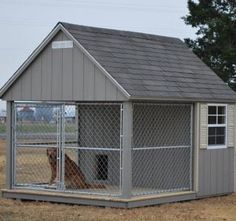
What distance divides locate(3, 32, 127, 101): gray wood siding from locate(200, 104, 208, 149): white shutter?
8.78ft

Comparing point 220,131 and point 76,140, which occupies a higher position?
point 220,131

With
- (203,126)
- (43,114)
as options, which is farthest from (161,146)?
(43,114)

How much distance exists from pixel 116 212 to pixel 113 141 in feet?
10.8

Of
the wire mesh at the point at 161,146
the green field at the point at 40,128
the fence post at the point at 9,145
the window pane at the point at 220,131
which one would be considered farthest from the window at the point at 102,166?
the window pane at the point at 220,131

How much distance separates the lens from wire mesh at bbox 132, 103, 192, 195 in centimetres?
1619

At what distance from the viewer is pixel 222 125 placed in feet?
54.4

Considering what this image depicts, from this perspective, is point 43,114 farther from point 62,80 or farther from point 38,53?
point 38,53

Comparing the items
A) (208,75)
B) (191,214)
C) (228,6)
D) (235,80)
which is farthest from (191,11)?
(191,214)

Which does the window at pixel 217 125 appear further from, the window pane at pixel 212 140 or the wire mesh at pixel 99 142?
the wire mesh at pixel 99 142

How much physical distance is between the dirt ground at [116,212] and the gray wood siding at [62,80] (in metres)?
2.23

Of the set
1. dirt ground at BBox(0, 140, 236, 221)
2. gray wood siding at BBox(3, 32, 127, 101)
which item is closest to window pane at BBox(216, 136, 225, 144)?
dirt ground at BBox(0, 140, 236, 221)

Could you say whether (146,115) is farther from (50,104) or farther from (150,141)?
(50,104)

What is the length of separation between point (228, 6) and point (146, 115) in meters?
14.5

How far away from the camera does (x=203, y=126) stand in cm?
1588
